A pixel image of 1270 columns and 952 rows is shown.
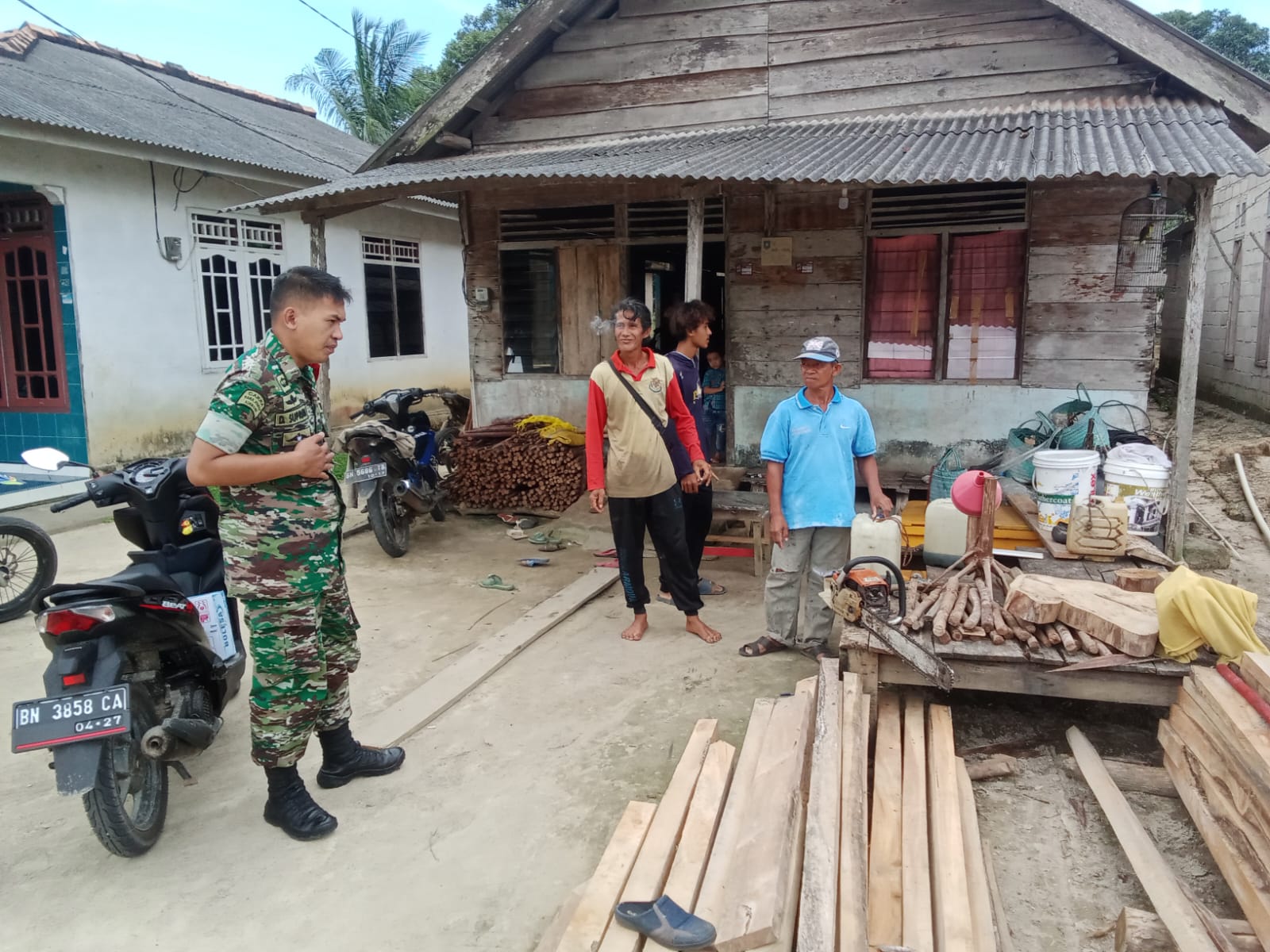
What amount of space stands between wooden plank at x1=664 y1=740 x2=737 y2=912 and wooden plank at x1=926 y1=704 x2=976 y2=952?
67cm

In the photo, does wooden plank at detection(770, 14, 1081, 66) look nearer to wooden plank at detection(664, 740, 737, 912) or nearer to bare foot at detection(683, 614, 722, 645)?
bare foot at detection(683, 614, 722, 645)

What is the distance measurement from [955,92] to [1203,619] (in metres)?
5.49

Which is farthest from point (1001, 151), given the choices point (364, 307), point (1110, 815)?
point (364, 307)

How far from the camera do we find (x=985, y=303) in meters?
7.23

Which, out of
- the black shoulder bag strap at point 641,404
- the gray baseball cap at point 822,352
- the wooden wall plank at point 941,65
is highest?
the wooden wall plank at point 941,65

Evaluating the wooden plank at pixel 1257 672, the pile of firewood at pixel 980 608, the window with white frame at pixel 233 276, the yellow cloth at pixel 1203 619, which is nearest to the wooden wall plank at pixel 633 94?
the window with white frame at pixel 233 276

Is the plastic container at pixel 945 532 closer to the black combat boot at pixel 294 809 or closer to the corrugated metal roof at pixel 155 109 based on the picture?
the black combat boot at pixel 294 809

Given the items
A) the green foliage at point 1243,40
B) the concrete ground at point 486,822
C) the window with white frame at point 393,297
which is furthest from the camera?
the green foliage at point 1243,40

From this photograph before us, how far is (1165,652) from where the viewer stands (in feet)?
11.3

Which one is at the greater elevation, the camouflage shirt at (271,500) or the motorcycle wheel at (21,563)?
the camouflage shirt at (271,500)

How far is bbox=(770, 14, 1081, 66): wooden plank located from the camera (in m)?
7.02

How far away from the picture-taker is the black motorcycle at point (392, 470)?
652cm

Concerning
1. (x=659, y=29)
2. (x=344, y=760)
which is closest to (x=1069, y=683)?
(x=344, y=760)

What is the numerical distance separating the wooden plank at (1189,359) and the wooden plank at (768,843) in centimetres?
390
